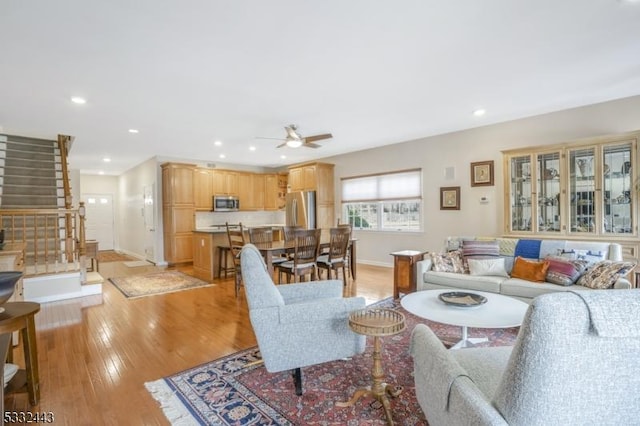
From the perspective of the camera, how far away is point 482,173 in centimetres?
521

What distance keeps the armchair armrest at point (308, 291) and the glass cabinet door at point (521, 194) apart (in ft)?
10.9

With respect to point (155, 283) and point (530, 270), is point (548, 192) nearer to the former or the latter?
point (530, 270)

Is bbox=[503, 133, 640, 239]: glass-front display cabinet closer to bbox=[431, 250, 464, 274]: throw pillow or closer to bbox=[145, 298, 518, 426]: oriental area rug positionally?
bbox=[431, 250, 464, 274]: throw pillow

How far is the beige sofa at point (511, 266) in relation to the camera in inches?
126

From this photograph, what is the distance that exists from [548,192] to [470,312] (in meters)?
2.95

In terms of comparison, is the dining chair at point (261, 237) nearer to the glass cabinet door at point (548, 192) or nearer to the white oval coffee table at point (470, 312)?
the white oval coffee table at point (470, 312)

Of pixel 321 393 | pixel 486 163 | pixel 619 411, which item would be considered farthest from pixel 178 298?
pixel 486 163

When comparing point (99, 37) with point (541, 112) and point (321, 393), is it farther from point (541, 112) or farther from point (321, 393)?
point (541, 112)

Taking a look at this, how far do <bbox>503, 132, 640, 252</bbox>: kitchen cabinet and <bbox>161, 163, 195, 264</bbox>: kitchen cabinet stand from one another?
20.9 ft

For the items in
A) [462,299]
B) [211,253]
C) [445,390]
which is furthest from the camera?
[211,253]

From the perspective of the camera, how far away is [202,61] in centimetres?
287

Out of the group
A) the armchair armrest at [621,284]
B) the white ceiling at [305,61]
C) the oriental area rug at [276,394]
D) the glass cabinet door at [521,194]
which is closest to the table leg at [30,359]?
the oriental area rug at [276,394]

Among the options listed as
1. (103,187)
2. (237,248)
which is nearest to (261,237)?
(237,248)

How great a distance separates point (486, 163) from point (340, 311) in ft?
13.9
